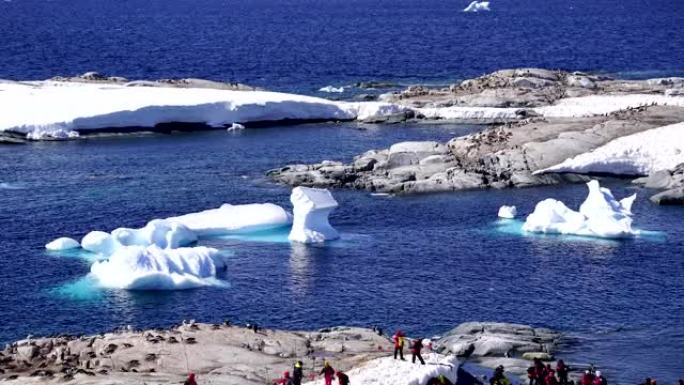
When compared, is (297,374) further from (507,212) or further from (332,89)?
(332,89)

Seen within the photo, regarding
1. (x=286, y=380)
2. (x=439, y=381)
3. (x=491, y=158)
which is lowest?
(x=439, y=381)

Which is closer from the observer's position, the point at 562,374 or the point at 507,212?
the point at 562,374

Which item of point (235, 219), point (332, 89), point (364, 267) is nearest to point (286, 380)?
point (364, 267)

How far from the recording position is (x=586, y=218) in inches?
3413

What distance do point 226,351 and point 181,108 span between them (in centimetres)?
6681

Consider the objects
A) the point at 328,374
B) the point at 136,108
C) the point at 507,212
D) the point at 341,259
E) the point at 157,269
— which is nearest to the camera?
the point at 328,374

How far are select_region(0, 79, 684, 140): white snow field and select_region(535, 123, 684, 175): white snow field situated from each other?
19719 millimetres

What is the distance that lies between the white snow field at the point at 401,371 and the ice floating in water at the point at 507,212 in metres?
Result: 35.4

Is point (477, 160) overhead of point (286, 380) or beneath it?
overhead

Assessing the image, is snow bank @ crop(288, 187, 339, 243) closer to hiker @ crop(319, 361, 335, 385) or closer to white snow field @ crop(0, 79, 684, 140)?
hiker @ crop(319, 361, 335, 385)

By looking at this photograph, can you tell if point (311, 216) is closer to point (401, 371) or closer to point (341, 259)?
point (341, 259)

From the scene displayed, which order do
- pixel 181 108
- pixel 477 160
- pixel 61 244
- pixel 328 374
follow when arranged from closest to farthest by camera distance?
pixel 328 374 → pixel 61 244 → pixel 477 160 → pixel 181 108

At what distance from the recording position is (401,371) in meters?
54.1

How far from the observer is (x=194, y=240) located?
280 ft
